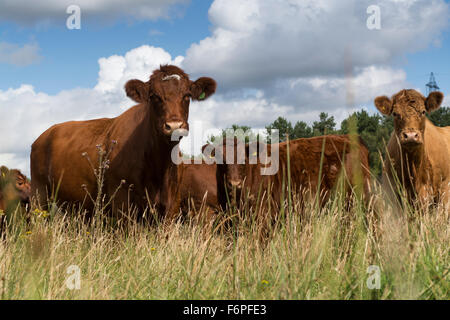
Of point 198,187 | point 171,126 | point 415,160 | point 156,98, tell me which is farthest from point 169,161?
point 415,160

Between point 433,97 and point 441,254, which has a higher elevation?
point 433,97

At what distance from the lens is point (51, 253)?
3695 millimetres

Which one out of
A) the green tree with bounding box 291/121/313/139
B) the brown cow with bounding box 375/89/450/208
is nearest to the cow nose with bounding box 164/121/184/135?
the brown cow with bounding box 375/89/450/208

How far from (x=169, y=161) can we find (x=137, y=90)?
105 cm

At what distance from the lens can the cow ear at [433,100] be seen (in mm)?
7875

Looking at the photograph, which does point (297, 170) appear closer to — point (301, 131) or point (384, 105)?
point (384, 105)

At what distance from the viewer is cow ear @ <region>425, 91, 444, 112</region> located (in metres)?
7.88

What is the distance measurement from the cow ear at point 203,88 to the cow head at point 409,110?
9.77 ft

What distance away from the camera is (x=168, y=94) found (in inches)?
232

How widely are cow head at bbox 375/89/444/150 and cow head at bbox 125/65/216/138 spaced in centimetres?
318

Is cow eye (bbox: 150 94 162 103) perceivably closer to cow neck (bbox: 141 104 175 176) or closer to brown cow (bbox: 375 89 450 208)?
cow neck (bbox: 141 104 175 176)
